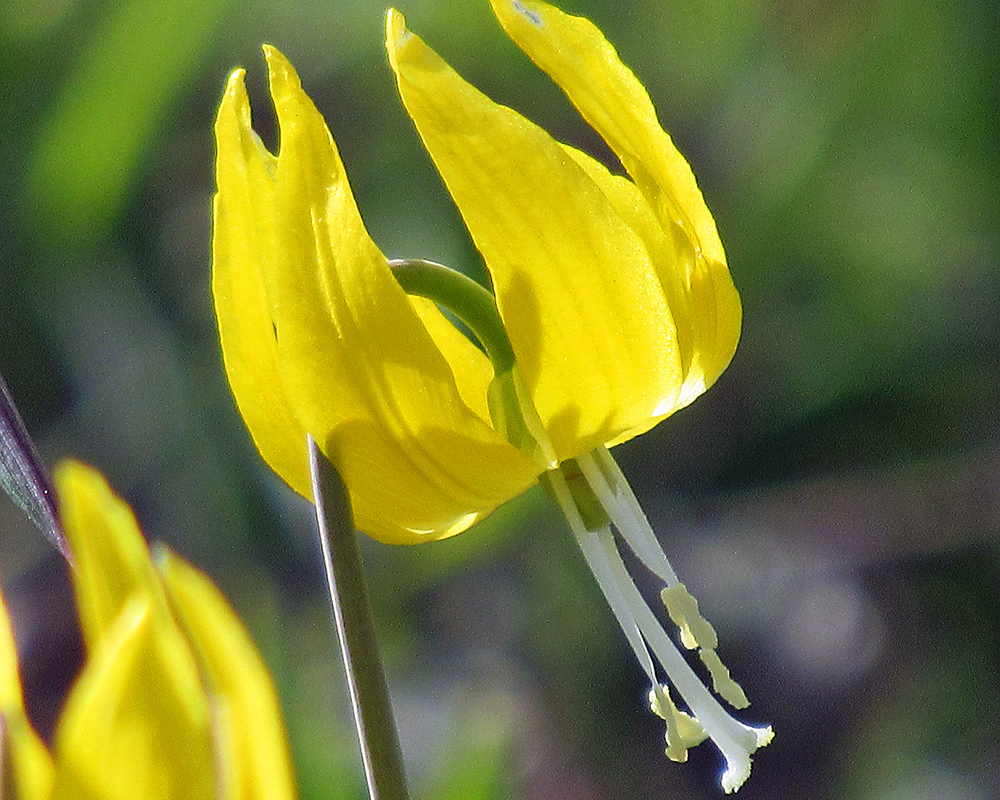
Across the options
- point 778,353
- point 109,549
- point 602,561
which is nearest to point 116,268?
point 778,353

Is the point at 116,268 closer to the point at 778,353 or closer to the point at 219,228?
the point at 778,353

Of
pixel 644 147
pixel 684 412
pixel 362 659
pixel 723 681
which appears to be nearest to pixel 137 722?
pixel 362 659

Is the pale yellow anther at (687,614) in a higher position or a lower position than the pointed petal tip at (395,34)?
lower

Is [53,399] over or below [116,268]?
below

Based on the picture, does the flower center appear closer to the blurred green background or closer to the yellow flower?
the yellow flower

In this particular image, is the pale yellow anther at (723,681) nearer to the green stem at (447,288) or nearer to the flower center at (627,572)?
the flower center at (627,572)

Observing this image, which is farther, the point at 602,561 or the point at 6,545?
the point at 6,545

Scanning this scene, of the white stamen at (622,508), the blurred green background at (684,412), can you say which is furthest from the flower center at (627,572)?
the blurred green background at (684,412)
